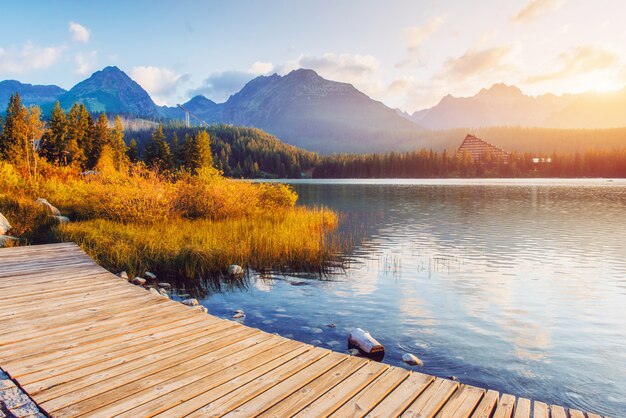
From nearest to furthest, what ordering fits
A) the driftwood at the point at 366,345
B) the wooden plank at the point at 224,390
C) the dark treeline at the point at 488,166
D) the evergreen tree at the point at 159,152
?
the wooden plank at the point at 224,390 < the driftwood at the point at 366,345 < the evergreen tree at the point at 159,152 < the dark treeline at the point at 488,166

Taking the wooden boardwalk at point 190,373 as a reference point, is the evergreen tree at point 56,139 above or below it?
above

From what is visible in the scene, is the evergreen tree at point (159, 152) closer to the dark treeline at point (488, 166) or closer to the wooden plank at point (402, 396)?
the wooden plank at point (402, 396)

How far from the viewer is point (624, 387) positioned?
7.71 meters

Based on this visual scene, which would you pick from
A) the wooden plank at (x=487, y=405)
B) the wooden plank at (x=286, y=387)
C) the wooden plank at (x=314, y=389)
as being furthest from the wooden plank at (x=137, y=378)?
the wooden plank at (x=487, y=405)

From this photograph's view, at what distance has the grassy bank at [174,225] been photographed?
601 inches

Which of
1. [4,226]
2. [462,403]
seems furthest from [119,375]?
[4,226]

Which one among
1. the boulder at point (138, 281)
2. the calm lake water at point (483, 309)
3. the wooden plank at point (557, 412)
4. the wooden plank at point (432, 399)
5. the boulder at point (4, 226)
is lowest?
the calm lake water at point (483, 309)

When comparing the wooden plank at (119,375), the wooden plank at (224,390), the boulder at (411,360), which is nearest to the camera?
the wooden plank at (224,390)

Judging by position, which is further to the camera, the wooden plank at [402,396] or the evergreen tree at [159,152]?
the evergreen tree at [159,152]

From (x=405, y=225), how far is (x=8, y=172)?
88.4 feet

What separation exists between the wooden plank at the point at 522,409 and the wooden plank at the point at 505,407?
0.17 feet

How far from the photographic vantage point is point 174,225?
64.2 feet

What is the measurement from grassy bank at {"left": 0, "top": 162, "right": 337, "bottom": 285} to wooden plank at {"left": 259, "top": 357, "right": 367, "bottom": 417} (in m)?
9.68

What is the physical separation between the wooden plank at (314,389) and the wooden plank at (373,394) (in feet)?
1.22
